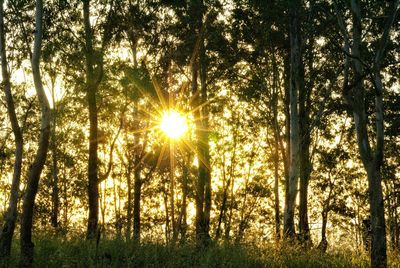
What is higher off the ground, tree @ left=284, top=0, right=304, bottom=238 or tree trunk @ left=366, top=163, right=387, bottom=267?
tree @ left=284, top=0, right=304, bottom=238

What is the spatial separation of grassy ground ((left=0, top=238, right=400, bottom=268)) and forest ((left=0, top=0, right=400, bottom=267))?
43 mm

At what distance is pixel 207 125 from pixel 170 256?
12.3 metres

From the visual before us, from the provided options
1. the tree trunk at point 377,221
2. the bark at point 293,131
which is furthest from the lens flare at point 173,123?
the tree trunk at point 377,221

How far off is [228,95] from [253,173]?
8.99 m

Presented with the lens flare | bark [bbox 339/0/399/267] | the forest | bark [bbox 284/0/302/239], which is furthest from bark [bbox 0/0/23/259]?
the lens flare

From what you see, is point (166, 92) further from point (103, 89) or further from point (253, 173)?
point (253, 173)

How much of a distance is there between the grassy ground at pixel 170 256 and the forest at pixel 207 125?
43 millimetres

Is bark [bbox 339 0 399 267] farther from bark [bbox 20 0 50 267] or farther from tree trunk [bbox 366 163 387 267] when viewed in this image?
bark [bbox 20 0 50 267]

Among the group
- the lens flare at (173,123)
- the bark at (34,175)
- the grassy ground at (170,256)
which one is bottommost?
the grassy ground at (170,256)

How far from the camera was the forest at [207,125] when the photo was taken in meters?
8.50

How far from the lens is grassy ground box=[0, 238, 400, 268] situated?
8.15 meters

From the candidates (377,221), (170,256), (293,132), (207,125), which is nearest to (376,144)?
(377,221)

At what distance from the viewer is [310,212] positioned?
33438 mm

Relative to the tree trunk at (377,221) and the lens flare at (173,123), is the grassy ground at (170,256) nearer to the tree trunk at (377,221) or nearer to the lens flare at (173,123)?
the tree trunk at (377,221)
